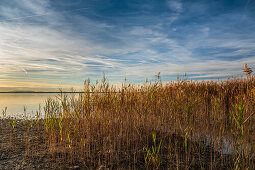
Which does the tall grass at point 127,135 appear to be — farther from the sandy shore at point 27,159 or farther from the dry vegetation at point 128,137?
the sandy shore at point 27,159

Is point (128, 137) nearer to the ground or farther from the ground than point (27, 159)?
farther from the ground

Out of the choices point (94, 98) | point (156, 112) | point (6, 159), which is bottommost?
point (6, 159)

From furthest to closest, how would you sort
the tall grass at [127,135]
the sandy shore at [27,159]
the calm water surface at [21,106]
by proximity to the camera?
the calm water surface at [21,106] < the tall grass at [127,135] < the sandy shore at [27,159]

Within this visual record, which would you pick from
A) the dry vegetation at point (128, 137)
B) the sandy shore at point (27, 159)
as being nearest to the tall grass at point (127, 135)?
the dry vegetation at point (128, 137)

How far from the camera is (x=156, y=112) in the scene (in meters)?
4.13

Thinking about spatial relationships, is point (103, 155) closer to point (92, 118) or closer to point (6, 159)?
point (92, 118)

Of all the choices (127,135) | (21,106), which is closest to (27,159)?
(127,135)

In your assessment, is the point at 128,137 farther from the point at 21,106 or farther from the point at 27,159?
the point at 21,106

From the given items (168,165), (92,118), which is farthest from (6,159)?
(168,165)

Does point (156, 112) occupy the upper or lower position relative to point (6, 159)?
upper

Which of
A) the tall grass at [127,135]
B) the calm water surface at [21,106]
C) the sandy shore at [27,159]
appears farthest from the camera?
the calm water surface at [21,106]

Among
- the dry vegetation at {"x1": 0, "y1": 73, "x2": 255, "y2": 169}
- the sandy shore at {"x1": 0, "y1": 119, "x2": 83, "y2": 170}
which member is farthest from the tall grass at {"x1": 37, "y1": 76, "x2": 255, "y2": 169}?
the sandy shore at {"x1": 0, "y1": 119, "x2": 83, "y2": 170}

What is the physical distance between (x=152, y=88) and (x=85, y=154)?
2613mm

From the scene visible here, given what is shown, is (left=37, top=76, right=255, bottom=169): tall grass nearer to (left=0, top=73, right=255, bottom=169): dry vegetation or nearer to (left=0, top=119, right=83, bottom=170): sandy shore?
(left=0, top=73, right=255, bottom=169): dry vegetation
